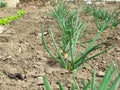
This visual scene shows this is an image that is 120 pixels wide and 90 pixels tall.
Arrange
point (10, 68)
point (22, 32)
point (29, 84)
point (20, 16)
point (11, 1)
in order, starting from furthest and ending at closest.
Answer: point (11, 1), point (20, 16), point (22, 32), point (10, 68), point (29, 84)

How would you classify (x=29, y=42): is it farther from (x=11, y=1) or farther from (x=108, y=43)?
(x=11, y=1)

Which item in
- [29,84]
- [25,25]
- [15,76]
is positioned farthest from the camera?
[25,25]

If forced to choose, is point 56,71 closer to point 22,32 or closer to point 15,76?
point 15,76

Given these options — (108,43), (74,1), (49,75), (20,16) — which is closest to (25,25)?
(20,16)

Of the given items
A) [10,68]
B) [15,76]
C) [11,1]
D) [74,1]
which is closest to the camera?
[15,76]

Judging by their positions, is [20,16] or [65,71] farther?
[20,16]

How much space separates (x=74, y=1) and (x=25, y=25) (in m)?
4.60

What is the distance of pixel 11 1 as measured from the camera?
934 cm

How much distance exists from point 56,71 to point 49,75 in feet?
0.25

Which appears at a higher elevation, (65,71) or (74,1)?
(65,71)

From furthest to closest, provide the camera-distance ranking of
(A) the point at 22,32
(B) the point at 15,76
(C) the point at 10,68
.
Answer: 1. (A) the point at 22,32
2. (C) the point at 10,68
3. (B) the point at 15,76

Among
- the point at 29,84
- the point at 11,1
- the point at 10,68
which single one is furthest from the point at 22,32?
the point at 11,1

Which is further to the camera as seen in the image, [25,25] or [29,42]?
[25,25]

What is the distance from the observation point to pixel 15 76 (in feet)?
6.79
